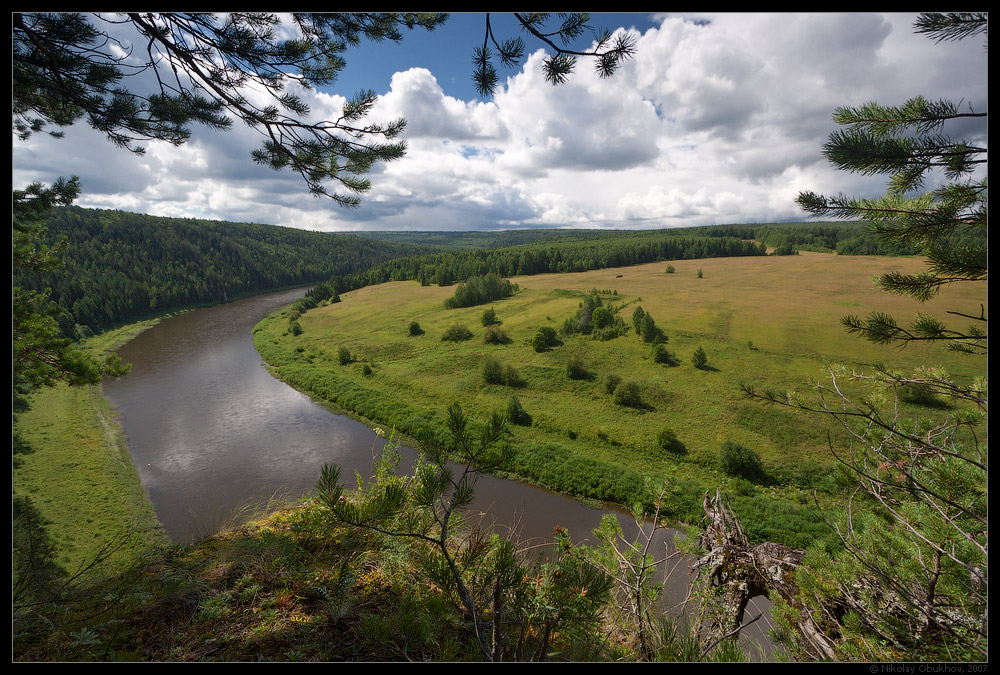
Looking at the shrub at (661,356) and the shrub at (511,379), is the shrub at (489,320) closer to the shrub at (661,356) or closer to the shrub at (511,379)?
the shrub at (511,379)

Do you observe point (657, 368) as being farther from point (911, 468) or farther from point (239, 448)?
point (239, 448)

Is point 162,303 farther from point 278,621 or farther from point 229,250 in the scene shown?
point 278,621

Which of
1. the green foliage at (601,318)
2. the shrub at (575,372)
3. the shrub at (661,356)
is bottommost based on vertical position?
the shrub at (575,372)

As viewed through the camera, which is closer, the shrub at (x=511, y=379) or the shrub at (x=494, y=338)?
the shrub at (x=511, y=379)

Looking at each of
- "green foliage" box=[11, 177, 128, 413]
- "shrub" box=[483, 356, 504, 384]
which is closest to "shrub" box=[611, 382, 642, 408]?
"shrub" box=[483, 356, 504, 384]

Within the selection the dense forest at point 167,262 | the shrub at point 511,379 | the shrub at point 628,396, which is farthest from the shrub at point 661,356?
the dense forest at point 167,262
